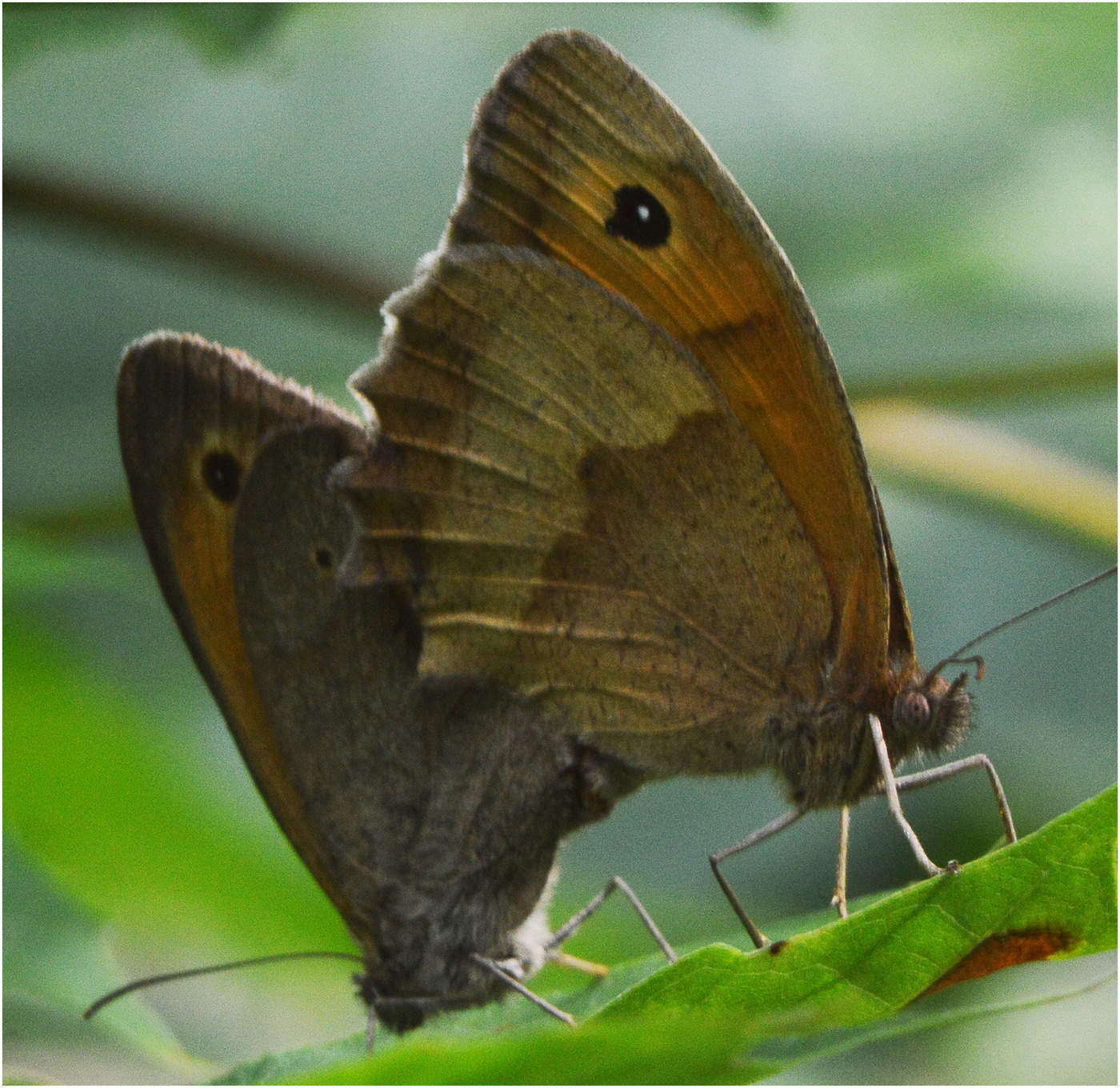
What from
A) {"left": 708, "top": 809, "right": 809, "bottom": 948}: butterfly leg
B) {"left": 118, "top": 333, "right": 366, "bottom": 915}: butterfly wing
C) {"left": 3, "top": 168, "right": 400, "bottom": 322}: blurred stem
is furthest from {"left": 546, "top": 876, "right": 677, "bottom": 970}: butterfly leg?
{"left": 3, "top": 168, "right": 400, "bottom": 322}: blurred stem

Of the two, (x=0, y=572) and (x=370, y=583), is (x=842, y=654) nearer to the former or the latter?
(x=370, y=583)

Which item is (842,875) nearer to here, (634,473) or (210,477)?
(634,473)

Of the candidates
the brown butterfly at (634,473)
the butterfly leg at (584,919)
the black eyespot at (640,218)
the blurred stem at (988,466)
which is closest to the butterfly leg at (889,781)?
the brown butterfly at (634,473)

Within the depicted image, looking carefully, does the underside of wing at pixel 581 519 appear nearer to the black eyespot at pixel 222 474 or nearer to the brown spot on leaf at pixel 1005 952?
the black eyespot at pixel 222 474

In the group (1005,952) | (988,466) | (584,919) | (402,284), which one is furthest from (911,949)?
(402,284)

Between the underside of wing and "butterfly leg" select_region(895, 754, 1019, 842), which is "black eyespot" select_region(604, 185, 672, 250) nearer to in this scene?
the underside of wing

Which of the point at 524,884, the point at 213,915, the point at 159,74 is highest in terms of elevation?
the point at 159,74

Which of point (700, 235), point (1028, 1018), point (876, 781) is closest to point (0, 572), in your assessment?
point (700, 235)
